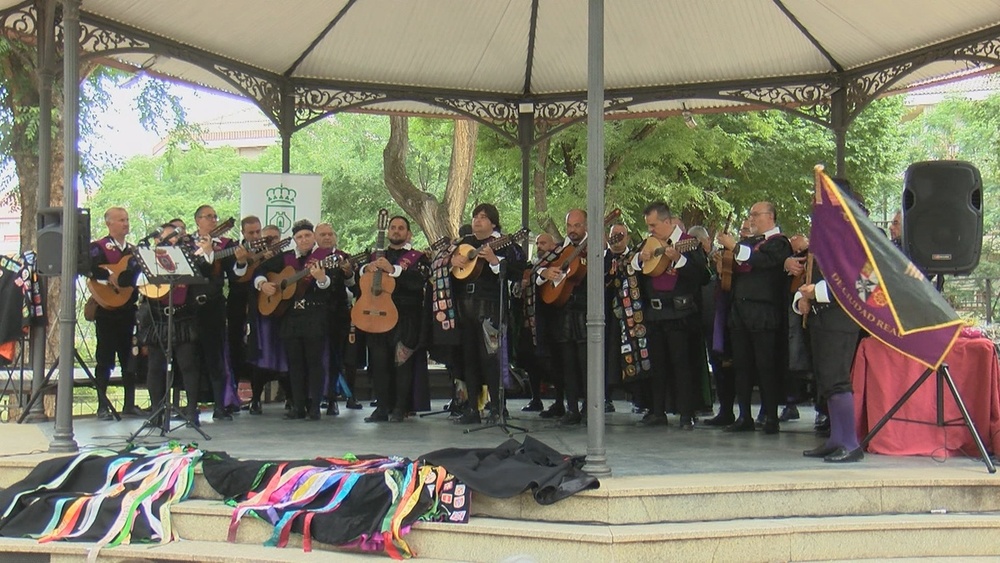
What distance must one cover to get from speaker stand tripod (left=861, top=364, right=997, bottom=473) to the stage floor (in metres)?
0.23

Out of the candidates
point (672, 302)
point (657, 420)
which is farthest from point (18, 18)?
point (657, 420)

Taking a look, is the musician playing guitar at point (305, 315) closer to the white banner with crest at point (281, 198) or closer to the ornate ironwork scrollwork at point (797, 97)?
the white banner with crest at point (281, 198)

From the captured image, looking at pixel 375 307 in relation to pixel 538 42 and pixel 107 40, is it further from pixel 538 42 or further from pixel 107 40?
pixel 538 42

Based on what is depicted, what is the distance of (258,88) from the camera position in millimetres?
10938

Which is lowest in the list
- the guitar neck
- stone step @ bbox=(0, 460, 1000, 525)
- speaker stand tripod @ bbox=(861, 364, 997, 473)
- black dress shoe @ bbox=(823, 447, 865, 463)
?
stone step @ bbox=(0, 460, 1000, 525)

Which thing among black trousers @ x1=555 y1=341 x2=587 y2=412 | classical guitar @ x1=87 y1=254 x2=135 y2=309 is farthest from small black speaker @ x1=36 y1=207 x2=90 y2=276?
black trousers @ x1=555 y1=341 x2=587 y2=412

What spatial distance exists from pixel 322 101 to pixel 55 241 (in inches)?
179

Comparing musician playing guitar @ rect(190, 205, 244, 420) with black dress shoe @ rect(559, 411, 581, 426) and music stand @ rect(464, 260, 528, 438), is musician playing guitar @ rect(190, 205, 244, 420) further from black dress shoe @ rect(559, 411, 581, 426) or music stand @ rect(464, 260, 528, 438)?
black dress shoe @ rect(559, 411, 581, 426)

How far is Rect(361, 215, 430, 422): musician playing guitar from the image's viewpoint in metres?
9.13

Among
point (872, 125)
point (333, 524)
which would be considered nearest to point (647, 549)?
point (333, 524)

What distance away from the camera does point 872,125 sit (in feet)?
82.9

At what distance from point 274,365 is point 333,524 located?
3932 mm

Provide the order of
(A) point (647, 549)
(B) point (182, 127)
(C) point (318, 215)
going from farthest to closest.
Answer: (B) point (182, 127)
(C) point (318, 215)
(A) point (647, 549)

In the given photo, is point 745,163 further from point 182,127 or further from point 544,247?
point 544,247
